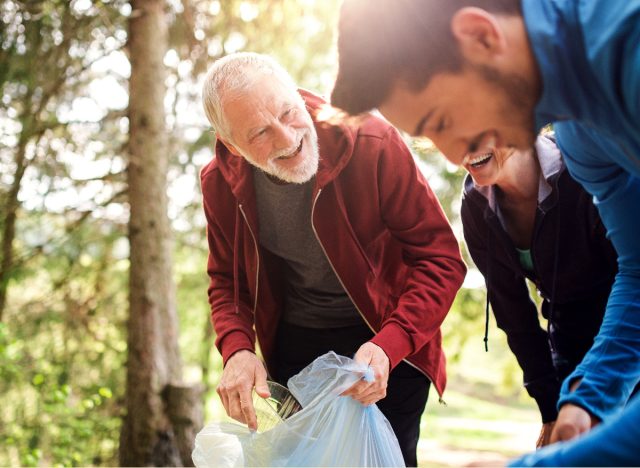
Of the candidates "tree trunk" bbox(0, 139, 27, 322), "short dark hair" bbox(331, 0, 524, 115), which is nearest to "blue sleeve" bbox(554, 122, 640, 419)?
"short dark hair" bbox(331, 0, 524, 115)

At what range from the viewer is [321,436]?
1.71m

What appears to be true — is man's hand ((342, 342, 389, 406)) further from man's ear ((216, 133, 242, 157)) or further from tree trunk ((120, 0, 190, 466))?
tree trunk ((120, 0, 190, 466))

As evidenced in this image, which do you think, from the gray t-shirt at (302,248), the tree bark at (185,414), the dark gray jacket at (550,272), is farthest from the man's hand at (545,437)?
the tree bark at (185,414)

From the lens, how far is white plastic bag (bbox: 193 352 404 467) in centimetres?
171

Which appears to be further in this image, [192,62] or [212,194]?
[192,62]

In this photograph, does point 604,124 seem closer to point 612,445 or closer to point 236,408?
point 612,445

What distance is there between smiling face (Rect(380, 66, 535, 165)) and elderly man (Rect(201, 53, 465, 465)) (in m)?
0.75

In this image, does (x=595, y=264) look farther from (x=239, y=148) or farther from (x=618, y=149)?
(x=239, y=148)

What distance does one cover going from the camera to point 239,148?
202 cm

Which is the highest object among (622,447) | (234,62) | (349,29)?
(234,62)

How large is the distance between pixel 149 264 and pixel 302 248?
104 inches

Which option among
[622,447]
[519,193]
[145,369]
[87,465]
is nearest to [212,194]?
[519,193]

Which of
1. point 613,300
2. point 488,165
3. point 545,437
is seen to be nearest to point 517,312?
point 545,437

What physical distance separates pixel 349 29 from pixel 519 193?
1036mm
